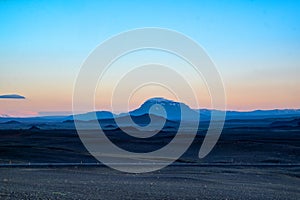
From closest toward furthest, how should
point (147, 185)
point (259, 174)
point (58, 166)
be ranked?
point (147, 185) → point (259, 174) → point (58, 166)

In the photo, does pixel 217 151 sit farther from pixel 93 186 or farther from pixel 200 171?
pixel 93 186

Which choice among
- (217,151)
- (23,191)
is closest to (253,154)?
(217,151)

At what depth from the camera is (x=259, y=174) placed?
27.1 meters

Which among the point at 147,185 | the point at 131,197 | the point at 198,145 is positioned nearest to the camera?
the point at 131,197

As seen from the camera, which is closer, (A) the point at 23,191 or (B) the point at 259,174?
(A) the point at 23,191

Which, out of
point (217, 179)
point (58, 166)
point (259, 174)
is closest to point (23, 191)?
point (217, 179)

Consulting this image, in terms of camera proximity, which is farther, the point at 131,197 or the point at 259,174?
the point at 259,174

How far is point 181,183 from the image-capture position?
20.8m

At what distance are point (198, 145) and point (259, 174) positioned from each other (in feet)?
117

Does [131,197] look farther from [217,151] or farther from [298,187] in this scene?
[217,151]

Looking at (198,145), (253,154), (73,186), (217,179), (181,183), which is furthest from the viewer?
(198,145)

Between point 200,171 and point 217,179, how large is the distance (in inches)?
170

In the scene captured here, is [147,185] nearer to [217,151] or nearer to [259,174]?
[259,174]

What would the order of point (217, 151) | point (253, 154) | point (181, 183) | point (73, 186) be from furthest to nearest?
point (217, 151) < point (253, 154) < point (181, 183) < point (73, 186)
